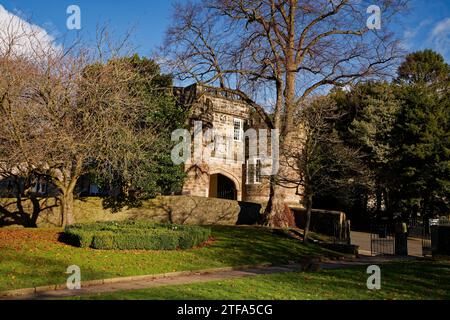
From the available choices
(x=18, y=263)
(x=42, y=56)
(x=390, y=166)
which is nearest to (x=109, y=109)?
(x=42, y=56)

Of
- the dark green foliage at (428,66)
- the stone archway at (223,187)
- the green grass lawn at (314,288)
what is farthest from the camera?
the dark green foliage at (428,66)

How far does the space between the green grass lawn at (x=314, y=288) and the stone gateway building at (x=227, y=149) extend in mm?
16529

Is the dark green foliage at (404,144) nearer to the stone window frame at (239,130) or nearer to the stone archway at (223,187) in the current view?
the stone window frame at (239,130)

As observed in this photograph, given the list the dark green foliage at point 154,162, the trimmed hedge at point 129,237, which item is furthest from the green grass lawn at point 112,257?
the dark green foliage at point 154,162

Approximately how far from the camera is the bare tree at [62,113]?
16.0m

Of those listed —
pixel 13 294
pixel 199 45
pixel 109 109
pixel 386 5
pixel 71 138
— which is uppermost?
pixel 386 5

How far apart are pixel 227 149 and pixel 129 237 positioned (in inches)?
679

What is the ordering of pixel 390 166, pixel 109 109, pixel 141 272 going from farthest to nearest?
1. pixel 390 166
2. pixel 109 109
3. pixel 141 272

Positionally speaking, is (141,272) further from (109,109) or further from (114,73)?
(114,73)

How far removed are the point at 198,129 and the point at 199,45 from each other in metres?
6.67

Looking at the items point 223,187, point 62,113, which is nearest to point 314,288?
point 62,113

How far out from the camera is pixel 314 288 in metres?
9.41

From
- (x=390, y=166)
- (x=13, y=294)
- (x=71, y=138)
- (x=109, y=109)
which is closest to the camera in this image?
(x=13, y=294)

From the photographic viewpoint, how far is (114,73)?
1806cm
